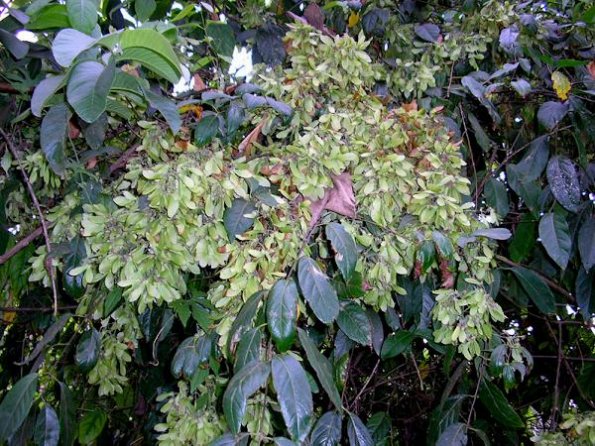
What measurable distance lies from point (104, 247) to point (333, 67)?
1.85 ft

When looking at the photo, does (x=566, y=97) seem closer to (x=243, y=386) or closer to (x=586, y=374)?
(x=586, y=374)

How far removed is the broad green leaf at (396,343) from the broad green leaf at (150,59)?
75 centimetres

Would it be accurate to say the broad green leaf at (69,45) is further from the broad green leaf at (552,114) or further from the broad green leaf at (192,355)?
the broad green leaf at (552,114)

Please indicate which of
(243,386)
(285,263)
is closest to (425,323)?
(285,263)

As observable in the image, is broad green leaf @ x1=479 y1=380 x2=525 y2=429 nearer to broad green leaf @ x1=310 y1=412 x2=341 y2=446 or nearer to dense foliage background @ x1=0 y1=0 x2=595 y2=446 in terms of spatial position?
dense foliage background @ x1=0 y1=0 x2=595 y2=446

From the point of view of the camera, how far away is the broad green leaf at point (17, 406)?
0.98 metres

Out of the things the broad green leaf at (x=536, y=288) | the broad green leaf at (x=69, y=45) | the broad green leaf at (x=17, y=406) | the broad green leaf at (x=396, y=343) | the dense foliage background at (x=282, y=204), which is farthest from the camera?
the broad green leaf at (x=536, y=288)

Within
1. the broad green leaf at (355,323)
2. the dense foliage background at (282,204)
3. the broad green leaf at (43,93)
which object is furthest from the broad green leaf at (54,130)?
the broad green leaf at (355,323)

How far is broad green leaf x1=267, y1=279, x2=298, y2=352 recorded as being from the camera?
2.42 ft

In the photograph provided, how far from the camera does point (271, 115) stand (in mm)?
1099

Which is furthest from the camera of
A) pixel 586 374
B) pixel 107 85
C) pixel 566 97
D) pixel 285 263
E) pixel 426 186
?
pixel 586 374

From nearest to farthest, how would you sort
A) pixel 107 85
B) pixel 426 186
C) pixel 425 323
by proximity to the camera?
pixel 107 85 < pixel 426 186 < pixel 425 323

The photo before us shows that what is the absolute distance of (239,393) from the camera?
2.36 ft

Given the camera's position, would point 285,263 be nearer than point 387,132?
Yes
